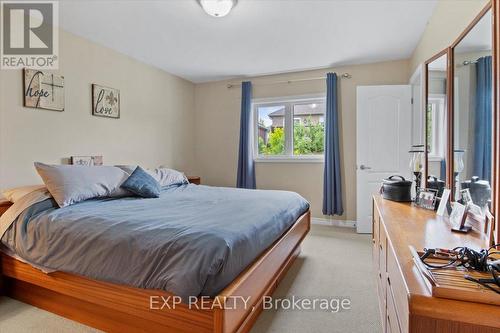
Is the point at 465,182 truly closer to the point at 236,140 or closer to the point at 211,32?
the point at 211,32

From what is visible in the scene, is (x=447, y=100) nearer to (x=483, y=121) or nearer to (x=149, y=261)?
(x=483, y=121)

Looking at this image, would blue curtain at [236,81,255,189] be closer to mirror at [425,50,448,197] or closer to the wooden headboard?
mirror at [425,50,448,197]

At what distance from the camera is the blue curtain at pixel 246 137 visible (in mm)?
4473

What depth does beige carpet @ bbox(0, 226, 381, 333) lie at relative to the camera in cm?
175

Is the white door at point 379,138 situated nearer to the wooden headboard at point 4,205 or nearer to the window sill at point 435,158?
the window sill at point 435,158

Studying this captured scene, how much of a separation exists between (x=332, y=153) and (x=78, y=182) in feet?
10.6

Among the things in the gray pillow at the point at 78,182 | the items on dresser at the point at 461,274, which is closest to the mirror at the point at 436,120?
the items on dresser at the point at 461,274

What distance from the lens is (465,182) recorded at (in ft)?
5.15

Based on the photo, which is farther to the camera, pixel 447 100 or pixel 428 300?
pixel 447 100

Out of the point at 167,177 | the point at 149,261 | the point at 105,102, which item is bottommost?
the point at 149,261

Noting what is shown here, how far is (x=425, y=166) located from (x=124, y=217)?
2504 mm

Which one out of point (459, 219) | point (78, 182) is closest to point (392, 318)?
Result: point (459, 219)

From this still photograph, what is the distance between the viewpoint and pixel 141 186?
2637mm

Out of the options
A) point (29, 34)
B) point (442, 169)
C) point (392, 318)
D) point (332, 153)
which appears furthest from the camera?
point (332, 153)
